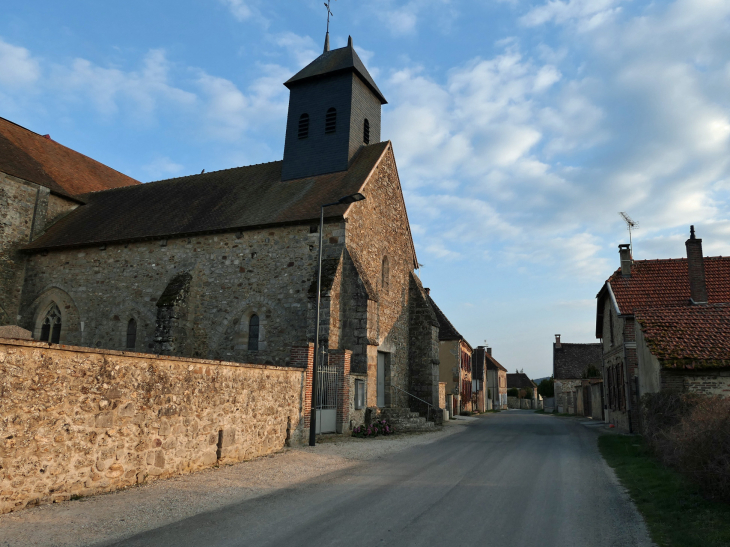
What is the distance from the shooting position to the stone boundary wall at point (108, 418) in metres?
6.21

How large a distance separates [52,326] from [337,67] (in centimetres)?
1637

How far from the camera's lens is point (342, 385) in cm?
1520

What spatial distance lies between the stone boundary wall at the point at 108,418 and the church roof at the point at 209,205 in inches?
346

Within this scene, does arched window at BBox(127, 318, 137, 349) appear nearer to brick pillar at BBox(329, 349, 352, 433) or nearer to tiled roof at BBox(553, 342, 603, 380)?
brick pillar at BBox(329, 349, 352, 433)

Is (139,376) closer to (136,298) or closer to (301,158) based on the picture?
(136,298)

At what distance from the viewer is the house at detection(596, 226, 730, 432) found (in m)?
12.1

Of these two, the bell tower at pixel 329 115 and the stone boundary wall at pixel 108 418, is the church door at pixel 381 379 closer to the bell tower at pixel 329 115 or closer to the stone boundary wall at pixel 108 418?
the bell tower at pixel 329 115

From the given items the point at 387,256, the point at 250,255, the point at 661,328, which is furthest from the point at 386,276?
the point at 661,328

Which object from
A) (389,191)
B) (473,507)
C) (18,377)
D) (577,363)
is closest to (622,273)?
(389,191)

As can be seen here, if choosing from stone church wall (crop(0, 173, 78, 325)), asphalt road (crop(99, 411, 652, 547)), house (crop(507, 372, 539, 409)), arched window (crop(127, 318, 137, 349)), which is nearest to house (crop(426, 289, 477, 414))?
arched window (crop(127, 318, 137, 349))

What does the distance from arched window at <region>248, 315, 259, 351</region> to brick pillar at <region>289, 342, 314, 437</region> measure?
4.17 metres

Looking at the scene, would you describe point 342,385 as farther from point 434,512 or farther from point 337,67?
point 337,67

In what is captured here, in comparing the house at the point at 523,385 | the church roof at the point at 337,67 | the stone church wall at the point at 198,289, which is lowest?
the house at the point at 523,385

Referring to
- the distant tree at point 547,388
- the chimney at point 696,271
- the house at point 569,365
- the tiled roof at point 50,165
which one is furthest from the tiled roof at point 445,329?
the distant tree at point 547,388
